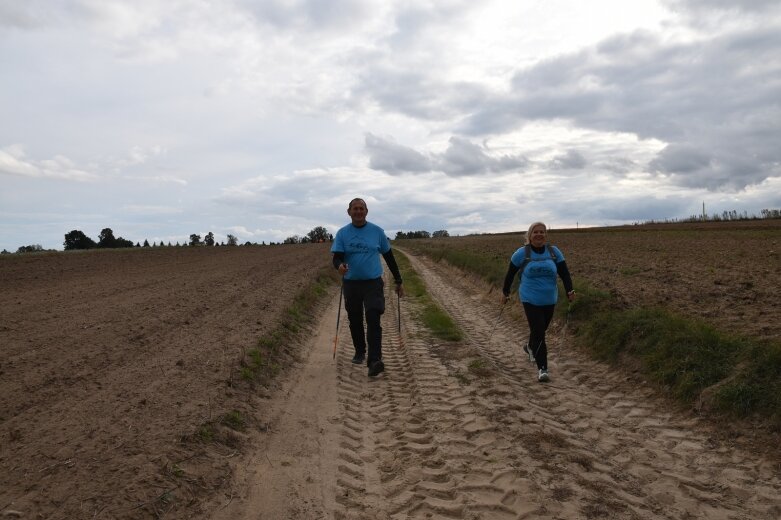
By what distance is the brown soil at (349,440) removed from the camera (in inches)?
163

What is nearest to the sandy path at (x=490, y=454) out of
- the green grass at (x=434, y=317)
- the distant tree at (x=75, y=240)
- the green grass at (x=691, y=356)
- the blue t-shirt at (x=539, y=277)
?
the green grass at (x=691, y=356)

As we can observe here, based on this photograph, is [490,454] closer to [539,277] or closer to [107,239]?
[539,277]

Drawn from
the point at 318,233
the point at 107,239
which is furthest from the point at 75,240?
the point at 318,233

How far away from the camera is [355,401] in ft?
22.5

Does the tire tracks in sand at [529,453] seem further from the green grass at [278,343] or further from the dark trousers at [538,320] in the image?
the green grass at [278,343]

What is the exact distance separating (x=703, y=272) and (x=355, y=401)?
12974 millimetres

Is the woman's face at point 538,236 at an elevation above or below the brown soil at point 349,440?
above

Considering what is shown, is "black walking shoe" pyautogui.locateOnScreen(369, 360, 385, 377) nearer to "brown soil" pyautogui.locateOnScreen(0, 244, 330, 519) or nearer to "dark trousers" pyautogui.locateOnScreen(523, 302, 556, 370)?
"brown soil" pyautogui.locateOnScreen(0, 244, 330, 519)

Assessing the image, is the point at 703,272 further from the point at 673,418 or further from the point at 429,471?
the point at 429,471

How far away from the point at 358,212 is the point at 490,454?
4234 millimetres

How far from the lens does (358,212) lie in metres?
8.05

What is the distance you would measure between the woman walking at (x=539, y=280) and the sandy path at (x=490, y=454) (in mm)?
579

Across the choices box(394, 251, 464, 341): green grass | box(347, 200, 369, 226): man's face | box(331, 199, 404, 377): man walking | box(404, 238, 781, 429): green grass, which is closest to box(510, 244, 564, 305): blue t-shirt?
box(404, 238, 781, 429): green grass

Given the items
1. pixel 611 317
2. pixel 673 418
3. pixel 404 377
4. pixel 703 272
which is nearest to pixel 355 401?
pixel 404 377
